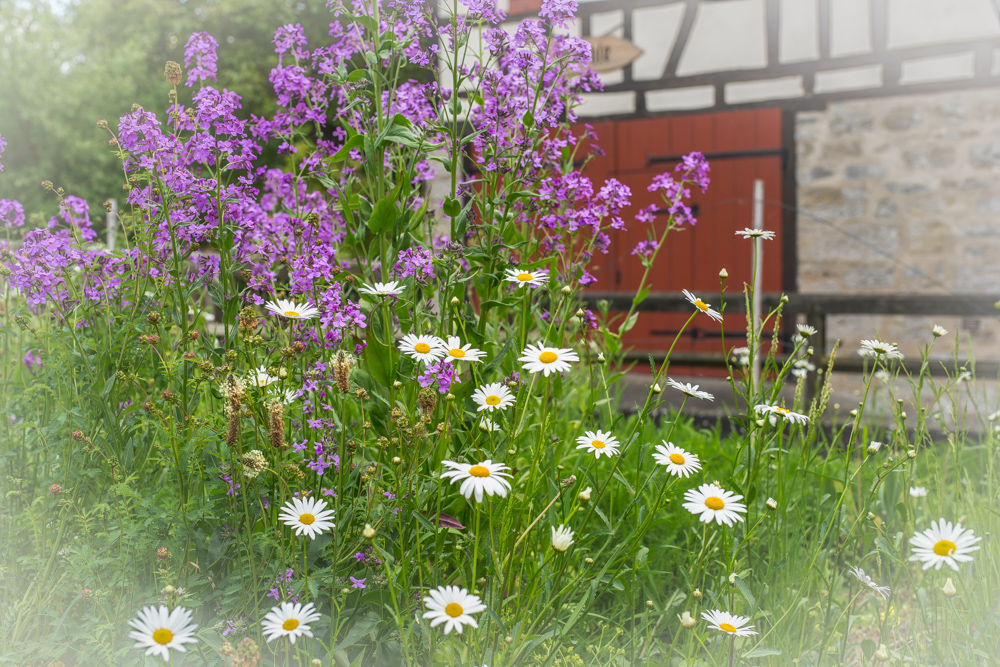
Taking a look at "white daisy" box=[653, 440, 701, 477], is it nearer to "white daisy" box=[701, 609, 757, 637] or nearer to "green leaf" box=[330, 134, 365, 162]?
"white daisy" box=[701, 609, 757, 637]

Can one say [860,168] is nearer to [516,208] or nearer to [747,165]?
[747,165]

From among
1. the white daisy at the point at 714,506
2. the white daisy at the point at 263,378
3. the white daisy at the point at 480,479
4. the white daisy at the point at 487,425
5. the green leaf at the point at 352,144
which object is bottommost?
the white daisy at the point at 714,506

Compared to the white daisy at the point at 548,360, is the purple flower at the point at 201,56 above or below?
above

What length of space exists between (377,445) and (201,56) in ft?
3.63

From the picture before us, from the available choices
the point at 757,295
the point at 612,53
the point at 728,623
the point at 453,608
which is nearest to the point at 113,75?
the point at 612,53

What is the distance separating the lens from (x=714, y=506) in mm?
1207

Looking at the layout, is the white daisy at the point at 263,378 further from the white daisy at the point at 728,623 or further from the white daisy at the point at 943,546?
the white daisy at the point at 943,546

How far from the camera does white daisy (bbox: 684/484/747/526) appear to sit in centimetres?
117

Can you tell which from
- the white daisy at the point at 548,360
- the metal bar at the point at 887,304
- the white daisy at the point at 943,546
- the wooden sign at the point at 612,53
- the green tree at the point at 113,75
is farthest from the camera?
the green tree at the point at 113,75

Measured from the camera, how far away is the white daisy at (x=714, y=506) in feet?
3.85

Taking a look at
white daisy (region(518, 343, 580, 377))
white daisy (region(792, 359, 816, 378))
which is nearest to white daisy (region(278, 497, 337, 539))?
white daisy (region(518, 343, 580, 377))

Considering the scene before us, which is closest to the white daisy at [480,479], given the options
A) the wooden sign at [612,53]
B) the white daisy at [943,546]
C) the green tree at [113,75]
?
the white daisy at [943,546]

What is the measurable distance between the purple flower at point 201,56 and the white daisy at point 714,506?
5.10 feet

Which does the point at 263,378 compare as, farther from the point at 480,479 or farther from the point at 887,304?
the point at 887,304
